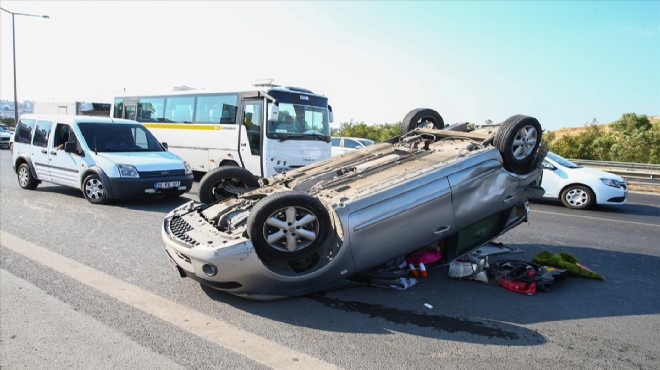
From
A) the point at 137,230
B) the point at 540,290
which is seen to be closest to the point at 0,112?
the point at 137,230

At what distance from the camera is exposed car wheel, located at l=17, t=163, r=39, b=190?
10.1 m

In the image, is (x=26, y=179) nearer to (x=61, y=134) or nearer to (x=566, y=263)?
(x=61, y=134)

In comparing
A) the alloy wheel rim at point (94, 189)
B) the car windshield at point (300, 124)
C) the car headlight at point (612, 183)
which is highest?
the car windshield at point (300, 124)

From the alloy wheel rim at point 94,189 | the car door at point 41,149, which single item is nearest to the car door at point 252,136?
the alloy wheel rim at point 94,189

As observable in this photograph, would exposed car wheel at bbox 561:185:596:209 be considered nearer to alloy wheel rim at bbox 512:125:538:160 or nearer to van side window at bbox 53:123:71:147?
alloy wheel rim at bbox 512:125:538:160

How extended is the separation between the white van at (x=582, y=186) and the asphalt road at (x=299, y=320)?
5301mm

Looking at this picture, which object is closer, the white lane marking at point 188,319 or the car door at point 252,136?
the white lane marking at point 188,319

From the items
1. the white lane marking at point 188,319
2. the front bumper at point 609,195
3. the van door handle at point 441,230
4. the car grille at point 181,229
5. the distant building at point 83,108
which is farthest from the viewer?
the distant building at point 83,108

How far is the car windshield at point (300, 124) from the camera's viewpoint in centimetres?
1145

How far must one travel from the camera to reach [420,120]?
6469 mm

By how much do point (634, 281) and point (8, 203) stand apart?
10.1 m

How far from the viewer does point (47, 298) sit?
3.92m

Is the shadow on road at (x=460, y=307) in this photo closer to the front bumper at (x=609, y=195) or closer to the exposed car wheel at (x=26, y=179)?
the front bumper at (x=609, y=195)

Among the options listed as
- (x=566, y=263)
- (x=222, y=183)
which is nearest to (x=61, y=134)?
(x=222, y=183)
